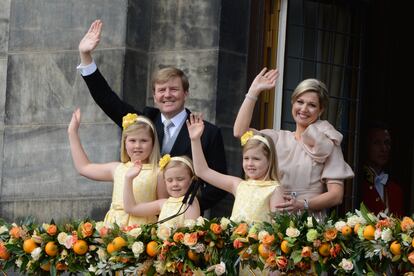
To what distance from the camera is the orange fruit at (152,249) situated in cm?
998

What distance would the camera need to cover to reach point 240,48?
489 inches

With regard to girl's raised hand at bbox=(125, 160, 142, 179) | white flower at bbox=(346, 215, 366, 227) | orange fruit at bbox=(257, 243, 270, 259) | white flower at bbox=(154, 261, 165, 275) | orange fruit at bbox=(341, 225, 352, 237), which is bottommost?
white flower at bbox=(154, 261, 165, 275)

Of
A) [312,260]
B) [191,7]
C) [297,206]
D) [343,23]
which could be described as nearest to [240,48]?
[191,7]

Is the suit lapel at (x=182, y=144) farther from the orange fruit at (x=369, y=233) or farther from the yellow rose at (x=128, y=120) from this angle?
the orange fruit at (x=369, y=233)

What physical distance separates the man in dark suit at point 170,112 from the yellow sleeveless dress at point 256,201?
55cm

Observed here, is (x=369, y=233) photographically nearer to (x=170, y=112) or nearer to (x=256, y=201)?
(x=256, y=201)

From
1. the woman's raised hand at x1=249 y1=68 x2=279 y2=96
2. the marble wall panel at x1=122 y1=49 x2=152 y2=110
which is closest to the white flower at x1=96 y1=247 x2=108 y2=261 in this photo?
the woman's raised hand at x1=249 y1=68 x2=279 y2=96

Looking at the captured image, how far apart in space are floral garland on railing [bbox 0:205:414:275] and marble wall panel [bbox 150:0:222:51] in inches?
94.5

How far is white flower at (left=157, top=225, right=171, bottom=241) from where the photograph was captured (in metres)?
9.98

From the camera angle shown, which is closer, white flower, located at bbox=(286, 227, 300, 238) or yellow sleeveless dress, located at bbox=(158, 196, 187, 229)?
white flower, located at bbox=(286, 227, 300, 238)

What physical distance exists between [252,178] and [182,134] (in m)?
0.89

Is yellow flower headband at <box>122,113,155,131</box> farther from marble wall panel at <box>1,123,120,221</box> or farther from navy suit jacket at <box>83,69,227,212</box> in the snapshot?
marble wall panel at <box>1,123,120,221</box>

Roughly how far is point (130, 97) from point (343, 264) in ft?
11.9

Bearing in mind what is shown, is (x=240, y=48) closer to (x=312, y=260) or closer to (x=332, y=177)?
(x=332, y=177)
